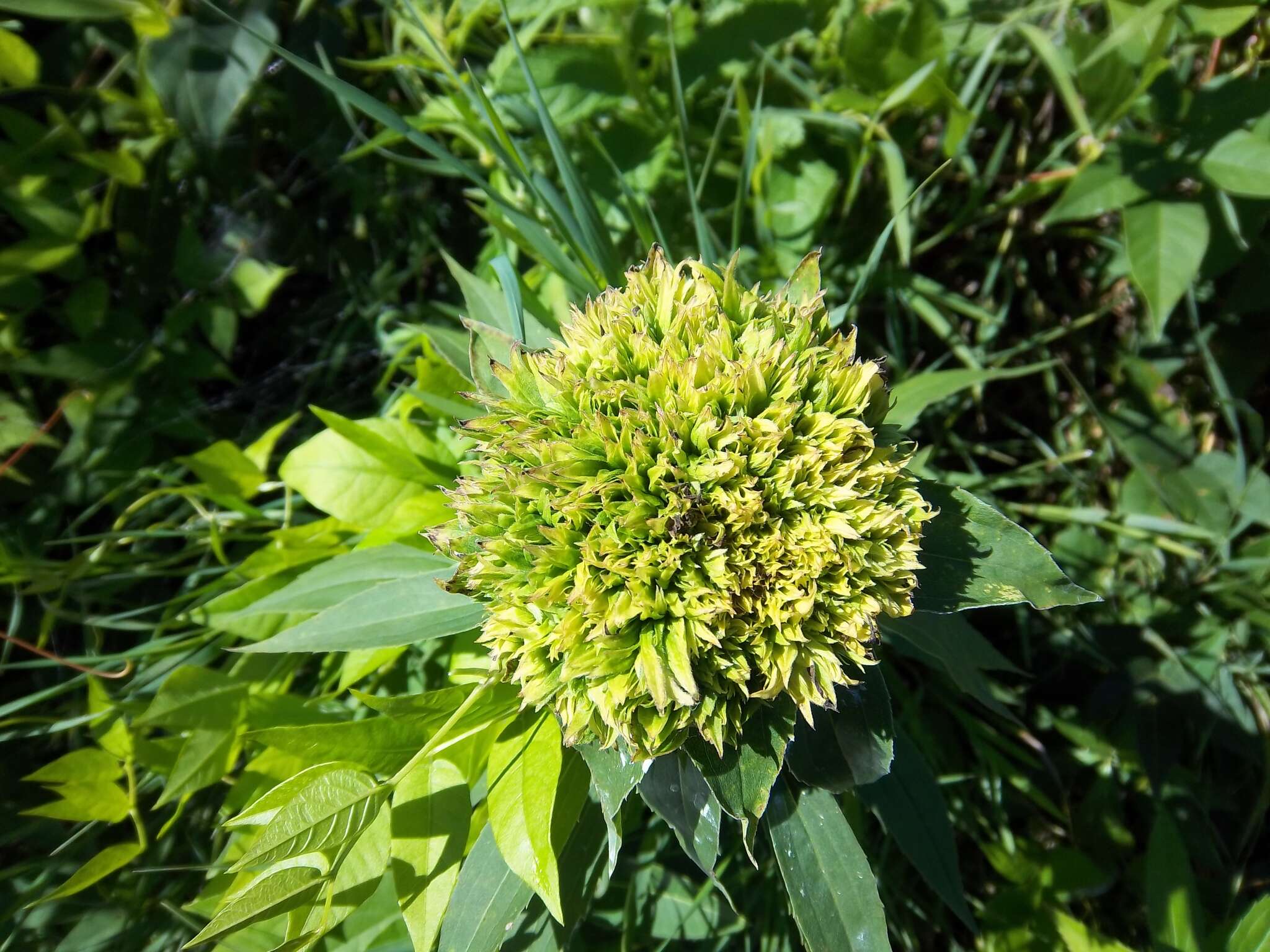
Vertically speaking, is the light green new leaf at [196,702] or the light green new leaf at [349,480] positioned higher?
the light green new leaf at [349,480]

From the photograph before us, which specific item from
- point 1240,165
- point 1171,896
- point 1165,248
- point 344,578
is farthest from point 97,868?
point 1240,165

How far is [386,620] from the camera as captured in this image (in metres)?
0.99

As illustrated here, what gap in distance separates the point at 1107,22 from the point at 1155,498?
102 centimetres

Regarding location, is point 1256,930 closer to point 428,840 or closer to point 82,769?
point 428,840

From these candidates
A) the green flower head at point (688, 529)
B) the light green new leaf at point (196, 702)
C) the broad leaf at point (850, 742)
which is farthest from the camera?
the light green new leaf at point (196, 702)

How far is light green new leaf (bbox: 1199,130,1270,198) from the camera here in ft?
4.22

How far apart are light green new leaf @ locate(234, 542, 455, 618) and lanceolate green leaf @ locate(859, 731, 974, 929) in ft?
2.34

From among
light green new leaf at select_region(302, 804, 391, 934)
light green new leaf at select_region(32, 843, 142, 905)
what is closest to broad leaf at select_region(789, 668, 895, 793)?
light green new leaf at select_region(302, 804, 391, 934)

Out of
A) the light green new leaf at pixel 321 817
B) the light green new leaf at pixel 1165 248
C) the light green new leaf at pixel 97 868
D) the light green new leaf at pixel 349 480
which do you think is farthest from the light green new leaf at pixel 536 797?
the light green new leaf at pixel 1165 248

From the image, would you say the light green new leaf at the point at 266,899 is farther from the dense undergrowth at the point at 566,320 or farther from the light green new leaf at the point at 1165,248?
the light green new leaf at the point at 1165,248

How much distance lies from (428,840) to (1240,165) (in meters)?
1.64

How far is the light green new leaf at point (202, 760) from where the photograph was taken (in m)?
1.16

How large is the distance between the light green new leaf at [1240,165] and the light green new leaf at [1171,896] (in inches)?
41.9

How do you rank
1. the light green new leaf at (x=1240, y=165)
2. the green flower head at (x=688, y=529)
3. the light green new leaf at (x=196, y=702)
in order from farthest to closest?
1. the light green new leaf at (x=1240, y=165)
2. the light green new leaf at (x=196, y=702)
3. the green flower head at (x=688, y=529)
